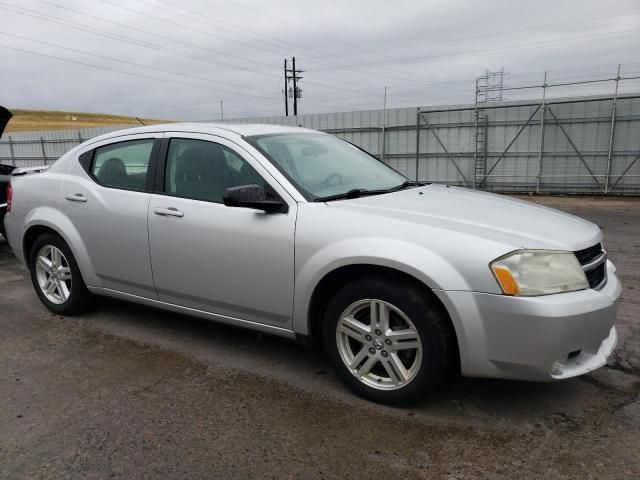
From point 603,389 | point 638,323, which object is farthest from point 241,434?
point 638,323

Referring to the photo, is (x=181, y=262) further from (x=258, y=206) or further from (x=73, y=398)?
(x=73, y=398)

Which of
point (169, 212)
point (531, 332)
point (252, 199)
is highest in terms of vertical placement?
point (252, 199)

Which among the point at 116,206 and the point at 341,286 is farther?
the point at 116,206

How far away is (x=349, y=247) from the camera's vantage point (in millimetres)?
2877

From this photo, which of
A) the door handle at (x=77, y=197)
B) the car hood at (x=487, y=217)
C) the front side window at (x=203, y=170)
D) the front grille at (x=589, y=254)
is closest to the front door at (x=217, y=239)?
the front side window at (x=203, y=170)

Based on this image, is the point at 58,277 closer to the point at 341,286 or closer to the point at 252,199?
the point at 252,199

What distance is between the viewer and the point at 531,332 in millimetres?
2506

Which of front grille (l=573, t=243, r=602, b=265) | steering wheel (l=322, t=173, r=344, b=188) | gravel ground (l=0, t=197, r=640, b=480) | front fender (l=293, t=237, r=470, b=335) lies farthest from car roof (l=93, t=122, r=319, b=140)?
front grille (l=573, t=243, r=602, b=265)

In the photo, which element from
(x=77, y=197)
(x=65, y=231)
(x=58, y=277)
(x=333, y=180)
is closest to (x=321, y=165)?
(x=333, y=180)

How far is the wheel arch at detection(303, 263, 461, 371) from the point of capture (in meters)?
2.74

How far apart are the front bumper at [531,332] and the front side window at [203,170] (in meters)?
1.56

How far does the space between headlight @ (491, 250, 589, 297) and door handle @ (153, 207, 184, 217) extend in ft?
6.95

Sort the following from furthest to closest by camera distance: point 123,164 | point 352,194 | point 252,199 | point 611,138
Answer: point 611,138 < point 123,164 < point 352,194 < point 252,199

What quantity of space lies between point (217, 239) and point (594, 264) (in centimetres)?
224
